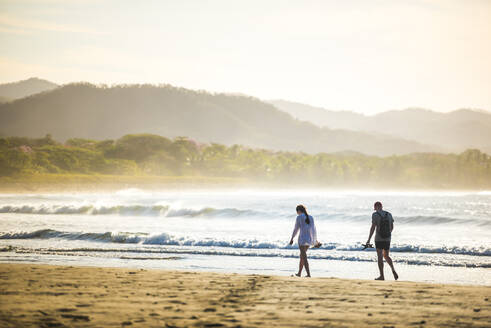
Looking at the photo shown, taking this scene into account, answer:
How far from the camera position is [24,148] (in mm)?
141375

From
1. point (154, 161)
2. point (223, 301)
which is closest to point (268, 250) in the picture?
point (223, 301)

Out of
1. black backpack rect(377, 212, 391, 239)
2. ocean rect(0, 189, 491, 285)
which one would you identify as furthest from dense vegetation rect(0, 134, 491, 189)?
black backpack rect(377, 212, 391, 239)

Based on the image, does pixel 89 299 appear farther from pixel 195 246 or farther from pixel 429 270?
pixel 195 246

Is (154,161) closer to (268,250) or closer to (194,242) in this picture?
(194,242)

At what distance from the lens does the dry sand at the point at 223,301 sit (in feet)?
30.0

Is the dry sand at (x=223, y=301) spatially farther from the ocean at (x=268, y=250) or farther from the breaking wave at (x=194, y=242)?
the breaking wave at (x=194, y=242)

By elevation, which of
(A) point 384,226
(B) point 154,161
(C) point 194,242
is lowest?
(C) point 194,242

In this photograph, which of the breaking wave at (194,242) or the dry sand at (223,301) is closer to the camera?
the dry sand at (223,301)

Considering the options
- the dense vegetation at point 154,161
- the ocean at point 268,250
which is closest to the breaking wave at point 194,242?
the ocean at point 268,250

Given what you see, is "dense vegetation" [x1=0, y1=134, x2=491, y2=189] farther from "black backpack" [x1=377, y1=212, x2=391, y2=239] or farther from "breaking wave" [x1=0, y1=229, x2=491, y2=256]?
"black backpack" [x1=377, y1=212, x2=391, y2=239]

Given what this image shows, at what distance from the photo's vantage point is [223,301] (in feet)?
35.2

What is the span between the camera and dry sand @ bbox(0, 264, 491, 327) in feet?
30.0

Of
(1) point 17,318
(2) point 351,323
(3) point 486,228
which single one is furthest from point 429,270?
(3) point 486,228

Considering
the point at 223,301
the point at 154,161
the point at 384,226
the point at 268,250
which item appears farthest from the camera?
the point at 154,161
